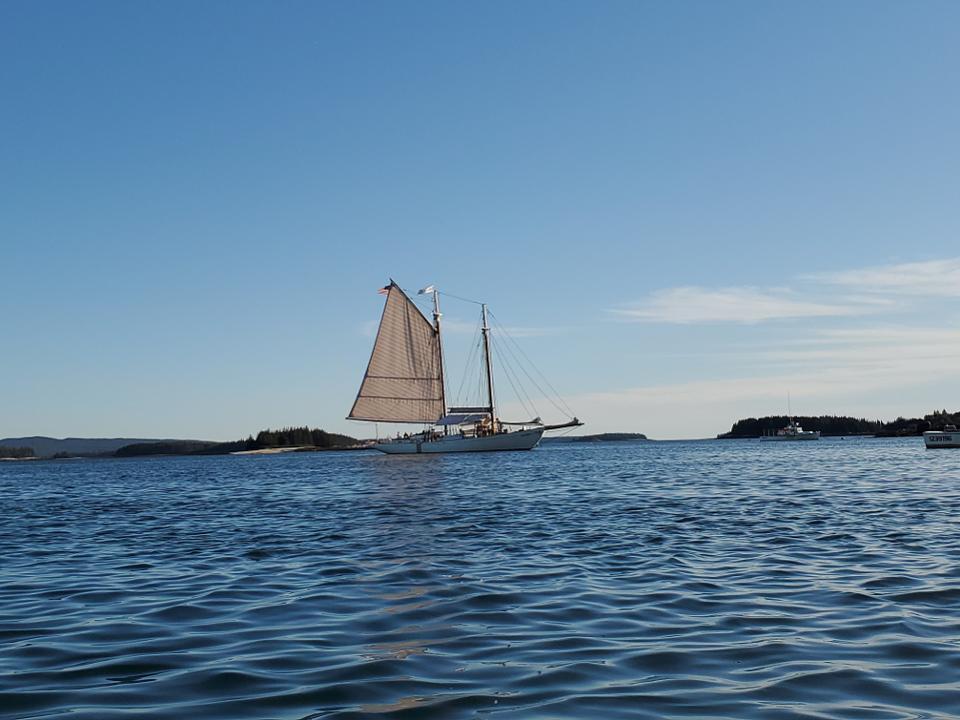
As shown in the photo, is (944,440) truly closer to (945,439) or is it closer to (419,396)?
(945,439)

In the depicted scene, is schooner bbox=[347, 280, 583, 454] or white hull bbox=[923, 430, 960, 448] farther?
schooner bbox=[347, 280, 583, 454]

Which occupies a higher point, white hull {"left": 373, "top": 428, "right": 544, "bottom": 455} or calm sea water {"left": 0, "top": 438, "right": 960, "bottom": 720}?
white hull {"left": 373, "top": 428, "right": 544, "bottom": 455}

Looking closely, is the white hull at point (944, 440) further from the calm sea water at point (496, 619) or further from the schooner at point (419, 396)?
the calm sea water at point (496, 619)

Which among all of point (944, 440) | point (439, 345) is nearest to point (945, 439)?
point (944, 440)

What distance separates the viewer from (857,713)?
21.3 ft

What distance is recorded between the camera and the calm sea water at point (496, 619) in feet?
23.4

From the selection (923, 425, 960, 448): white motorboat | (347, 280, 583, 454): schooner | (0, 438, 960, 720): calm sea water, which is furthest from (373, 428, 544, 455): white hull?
(0, 438, 960, 720): calm sea water

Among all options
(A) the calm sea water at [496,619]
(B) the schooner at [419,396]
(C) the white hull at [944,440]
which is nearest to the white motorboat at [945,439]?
(C) the white hull at [944,440]

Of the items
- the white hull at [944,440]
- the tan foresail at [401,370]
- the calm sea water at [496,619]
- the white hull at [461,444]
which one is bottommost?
the calm sea water at [496,619]

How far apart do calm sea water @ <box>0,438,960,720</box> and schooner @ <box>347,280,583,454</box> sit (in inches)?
3482

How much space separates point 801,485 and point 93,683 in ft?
110

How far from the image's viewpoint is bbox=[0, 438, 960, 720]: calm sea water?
7133mm

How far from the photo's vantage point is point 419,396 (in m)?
119

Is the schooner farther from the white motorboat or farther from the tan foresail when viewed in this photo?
the white motorboat
